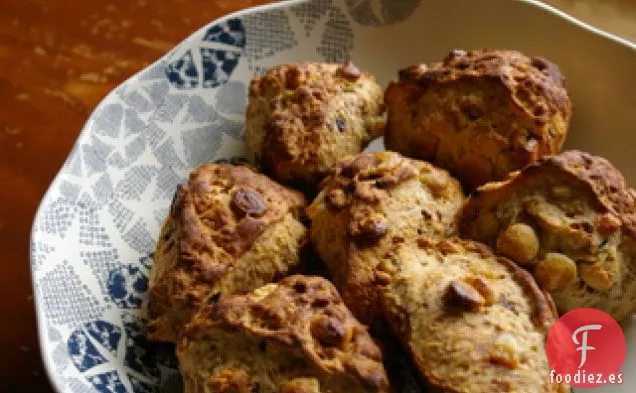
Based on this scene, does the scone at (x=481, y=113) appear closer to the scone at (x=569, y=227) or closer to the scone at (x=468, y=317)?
the scone at (x=569, y=227)

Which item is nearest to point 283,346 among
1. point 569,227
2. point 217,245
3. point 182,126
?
point 217,245

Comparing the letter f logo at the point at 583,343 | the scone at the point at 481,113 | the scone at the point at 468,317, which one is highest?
the scone at the point at 481,113

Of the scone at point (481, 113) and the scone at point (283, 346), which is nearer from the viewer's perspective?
the scone at point (283, 346)

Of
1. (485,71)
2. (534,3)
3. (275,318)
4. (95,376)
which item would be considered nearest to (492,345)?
(275,318)

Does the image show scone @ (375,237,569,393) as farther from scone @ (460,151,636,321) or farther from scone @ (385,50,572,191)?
scone @ (385,50,572,191)

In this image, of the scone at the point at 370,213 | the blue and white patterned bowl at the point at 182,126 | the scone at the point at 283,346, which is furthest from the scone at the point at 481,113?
the scone at the point at 283,346

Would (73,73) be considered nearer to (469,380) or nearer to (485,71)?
(485,71)
